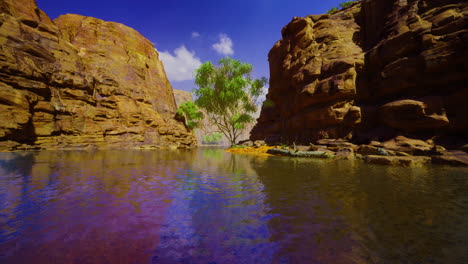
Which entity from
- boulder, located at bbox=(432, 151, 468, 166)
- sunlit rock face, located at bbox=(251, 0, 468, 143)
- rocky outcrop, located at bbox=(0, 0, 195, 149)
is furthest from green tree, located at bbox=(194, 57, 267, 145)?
boulder, located at bbox=(432, 151, 468, 166)

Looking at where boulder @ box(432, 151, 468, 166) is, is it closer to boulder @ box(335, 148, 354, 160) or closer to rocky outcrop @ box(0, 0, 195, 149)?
boulder @ box(335, 148, 354, 160)

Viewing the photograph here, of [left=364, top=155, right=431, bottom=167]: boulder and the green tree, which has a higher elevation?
the green tree

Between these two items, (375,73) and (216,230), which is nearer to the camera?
(216,230)

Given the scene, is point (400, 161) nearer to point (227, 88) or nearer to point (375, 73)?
point (375, 73)

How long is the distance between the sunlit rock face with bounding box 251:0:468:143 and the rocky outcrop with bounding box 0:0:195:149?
82.0ft

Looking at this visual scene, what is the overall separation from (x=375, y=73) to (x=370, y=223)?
19777 mm

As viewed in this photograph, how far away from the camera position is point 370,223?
9.49 feet

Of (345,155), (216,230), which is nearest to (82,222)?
(216,230)

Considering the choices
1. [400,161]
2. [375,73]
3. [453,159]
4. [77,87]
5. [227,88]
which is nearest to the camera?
[453,159]

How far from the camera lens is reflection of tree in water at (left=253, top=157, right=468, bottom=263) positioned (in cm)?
208

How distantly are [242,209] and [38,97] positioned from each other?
1281 inches

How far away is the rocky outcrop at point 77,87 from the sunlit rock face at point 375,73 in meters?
25.0

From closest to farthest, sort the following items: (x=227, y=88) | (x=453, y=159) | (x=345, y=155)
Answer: (x=453, y=159) < (x=345, y=155) < (x=227, y=88)

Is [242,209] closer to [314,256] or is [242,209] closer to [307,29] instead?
[314,256]
